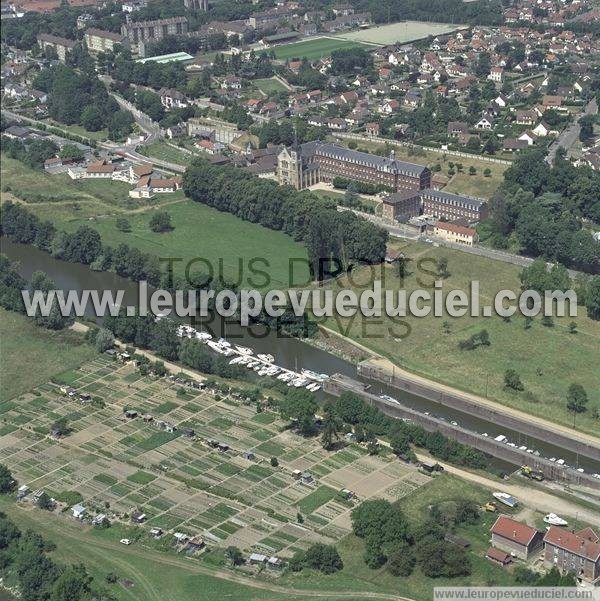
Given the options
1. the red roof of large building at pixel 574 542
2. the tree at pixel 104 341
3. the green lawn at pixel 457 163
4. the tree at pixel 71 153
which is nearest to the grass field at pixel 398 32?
the green lawn at pixel 457 163

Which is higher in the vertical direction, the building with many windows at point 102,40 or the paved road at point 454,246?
the building with many windows at point 102,40

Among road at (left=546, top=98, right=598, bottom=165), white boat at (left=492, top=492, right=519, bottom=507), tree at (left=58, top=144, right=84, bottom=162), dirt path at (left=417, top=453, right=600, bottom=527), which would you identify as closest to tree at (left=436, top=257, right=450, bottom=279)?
road at (left=546, top=98, right=598, bottom=165)

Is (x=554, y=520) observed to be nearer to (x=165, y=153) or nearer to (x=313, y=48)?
(x=165, y=153)

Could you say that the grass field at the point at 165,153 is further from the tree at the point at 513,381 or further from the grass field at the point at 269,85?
the tree at the point at 513,381

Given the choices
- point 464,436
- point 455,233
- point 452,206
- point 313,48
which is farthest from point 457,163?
point 313,48

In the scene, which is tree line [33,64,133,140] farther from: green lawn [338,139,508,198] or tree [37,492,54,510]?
tree [37,492,54,510]

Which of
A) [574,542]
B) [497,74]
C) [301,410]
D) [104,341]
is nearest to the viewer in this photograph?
[574,542]
